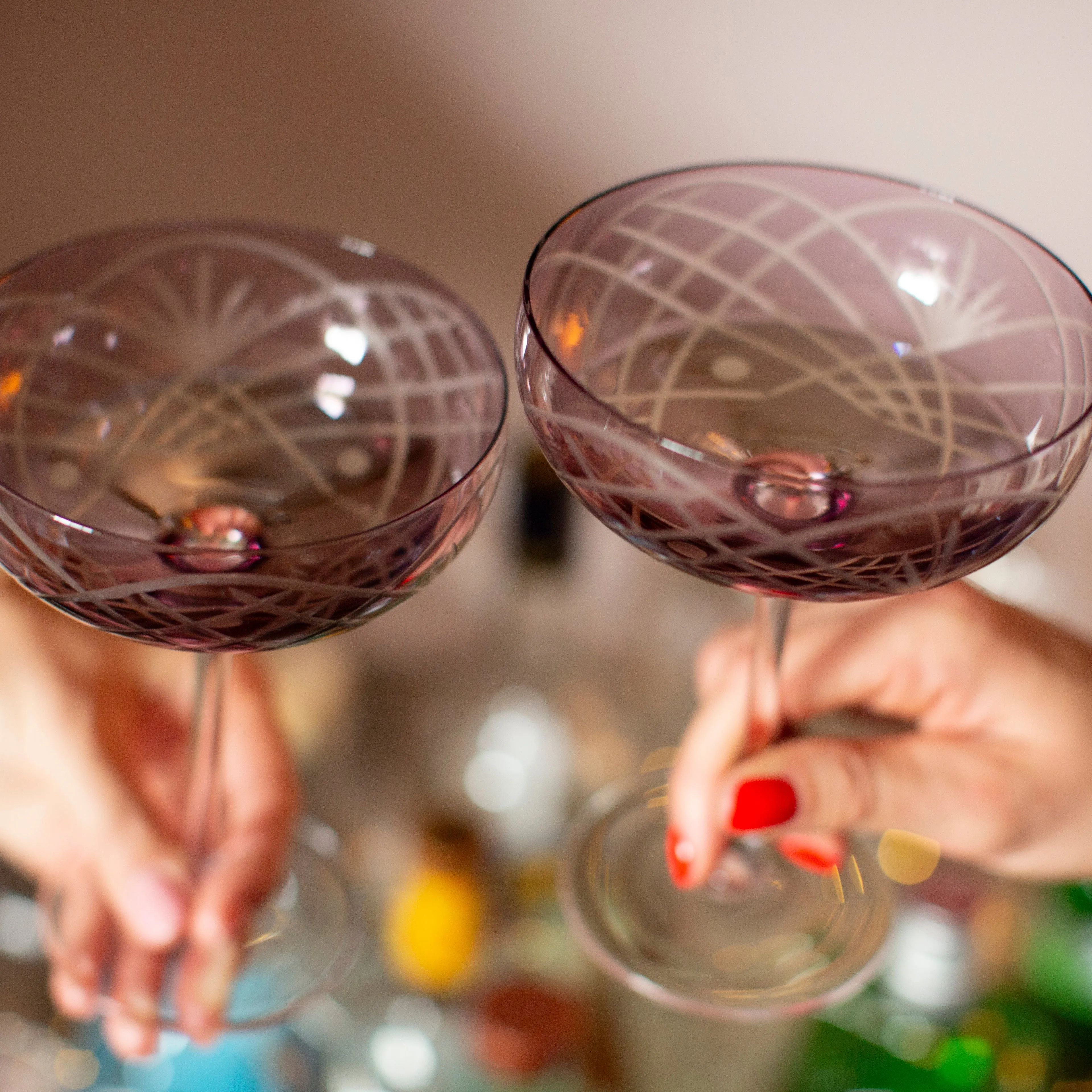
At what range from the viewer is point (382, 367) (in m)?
0.54

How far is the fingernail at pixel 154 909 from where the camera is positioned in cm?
57

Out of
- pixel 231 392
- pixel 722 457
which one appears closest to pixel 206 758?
pixel 231 392

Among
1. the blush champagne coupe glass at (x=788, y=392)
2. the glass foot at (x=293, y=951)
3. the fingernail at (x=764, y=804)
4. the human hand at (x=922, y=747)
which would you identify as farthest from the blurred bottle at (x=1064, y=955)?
the glass foot at (x=293, y=951)

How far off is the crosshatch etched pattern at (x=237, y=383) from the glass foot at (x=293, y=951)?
22 cm

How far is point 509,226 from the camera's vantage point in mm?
784

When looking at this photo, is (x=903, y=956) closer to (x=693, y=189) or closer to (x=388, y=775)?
(x=388, y=775)

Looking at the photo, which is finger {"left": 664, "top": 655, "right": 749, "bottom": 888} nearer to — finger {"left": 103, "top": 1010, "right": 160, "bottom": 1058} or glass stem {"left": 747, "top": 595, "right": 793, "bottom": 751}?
glass stem {"left": 747, "top": 595, "right": 793, "bottom": 751}

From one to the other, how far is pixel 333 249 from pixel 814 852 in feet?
1.32

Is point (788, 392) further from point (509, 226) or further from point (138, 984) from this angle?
point (138, 984)

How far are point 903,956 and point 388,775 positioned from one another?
365 mm

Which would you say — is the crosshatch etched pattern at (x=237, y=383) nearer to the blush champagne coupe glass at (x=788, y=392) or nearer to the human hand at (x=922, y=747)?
the blush champagne coupe glass at (x=788, y=392)

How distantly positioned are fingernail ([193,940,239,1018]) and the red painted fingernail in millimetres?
295

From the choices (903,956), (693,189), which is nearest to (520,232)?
(693,189)

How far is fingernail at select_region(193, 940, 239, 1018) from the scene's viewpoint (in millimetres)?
582
